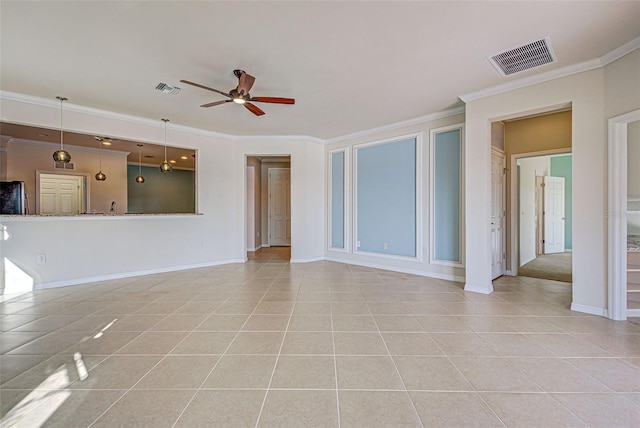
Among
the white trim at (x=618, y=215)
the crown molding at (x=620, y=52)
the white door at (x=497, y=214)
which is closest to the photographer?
the crown molding at (x=620, y=52)

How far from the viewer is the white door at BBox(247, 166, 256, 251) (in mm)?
7145

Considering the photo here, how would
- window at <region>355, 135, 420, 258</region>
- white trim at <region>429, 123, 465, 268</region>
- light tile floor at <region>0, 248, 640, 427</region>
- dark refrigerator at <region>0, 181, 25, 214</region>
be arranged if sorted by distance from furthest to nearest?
dark refrigerator at <region>0, 181, 25, 214</region> → window at <region>355, 135, 420, 258</region> → white trim at <region>429, 123, 465, 268</region> → light tile floor at <region>0, 248, 640, 427</region>

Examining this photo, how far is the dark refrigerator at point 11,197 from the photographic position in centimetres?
510

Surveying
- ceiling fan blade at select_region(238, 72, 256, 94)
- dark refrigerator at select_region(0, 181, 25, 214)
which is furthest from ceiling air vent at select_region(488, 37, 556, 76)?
dark refrigerator at select_region(0, 181, 25, 214)

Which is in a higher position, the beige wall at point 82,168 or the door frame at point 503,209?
the beige wall at point 82,168

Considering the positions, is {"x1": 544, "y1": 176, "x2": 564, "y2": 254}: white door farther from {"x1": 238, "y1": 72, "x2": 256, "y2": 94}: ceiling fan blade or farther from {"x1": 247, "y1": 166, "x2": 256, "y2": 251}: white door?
{"x1": 238, "y1": 72, "x2": 256, "y2": 94}: ceiling fan blade

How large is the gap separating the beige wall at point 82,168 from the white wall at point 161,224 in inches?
142

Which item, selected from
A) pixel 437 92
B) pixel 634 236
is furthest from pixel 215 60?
pixel 634 236

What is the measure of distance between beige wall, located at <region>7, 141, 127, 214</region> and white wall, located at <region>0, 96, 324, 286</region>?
361 centimetres

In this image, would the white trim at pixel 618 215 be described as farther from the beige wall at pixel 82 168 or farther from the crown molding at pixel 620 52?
the beige wall at pixel 82 168

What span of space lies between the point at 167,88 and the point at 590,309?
5570 millimetres

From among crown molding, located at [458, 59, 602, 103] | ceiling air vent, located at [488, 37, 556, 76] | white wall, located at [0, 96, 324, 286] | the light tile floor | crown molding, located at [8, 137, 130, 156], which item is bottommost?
the light tile floor

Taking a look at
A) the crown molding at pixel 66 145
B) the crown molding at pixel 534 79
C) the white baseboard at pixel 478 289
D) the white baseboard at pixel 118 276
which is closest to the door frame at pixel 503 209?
the white baseboard at pixel 478 289

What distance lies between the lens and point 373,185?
5312 millimetres
